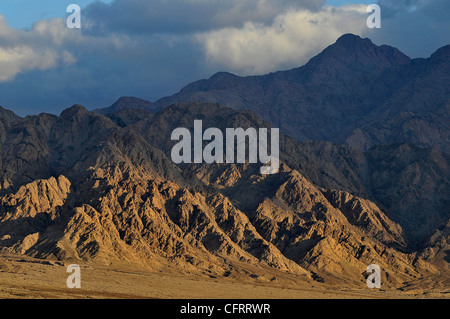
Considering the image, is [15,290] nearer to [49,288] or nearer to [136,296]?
[49,288]

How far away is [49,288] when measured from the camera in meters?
197
